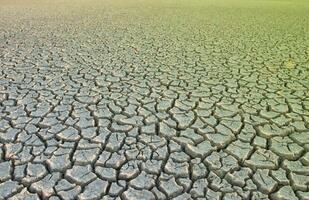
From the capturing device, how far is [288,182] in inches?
72.9

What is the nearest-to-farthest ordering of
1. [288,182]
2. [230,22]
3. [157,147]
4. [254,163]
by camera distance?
[288,182]
[254,163]
[157,147]
[230,22]

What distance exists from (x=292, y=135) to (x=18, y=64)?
10.4ft

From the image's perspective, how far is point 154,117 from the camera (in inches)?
102

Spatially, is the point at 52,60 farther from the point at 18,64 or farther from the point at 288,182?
the point at 288,182

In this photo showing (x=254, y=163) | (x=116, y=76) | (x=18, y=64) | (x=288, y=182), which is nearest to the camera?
(x=288, y=182)

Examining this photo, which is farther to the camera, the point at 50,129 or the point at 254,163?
the point at 50,129

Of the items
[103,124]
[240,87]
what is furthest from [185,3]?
[103,124]

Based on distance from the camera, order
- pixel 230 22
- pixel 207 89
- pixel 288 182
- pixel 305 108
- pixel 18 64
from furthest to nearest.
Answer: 1. pixel 230 22
2. pixel 18 64
3. pixel 207 89
4. pixel 305 108
5. pixel 288 182

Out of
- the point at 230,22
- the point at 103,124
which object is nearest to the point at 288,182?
the point at 103,124

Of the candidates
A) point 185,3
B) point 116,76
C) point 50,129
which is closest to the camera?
point 50,129

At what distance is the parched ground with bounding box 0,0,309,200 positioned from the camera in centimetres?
186

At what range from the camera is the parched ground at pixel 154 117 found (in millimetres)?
1862

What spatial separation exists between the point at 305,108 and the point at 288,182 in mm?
1076

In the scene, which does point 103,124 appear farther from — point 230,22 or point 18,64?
point 230,22
